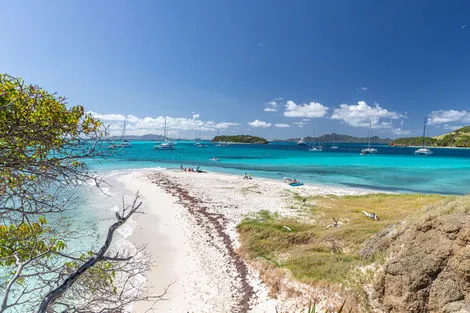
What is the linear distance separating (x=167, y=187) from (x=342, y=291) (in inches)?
1083

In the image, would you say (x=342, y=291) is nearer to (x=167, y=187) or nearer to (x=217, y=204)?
(x=217, y=204)

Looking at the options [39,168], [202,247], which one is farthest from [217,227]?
[39,168]

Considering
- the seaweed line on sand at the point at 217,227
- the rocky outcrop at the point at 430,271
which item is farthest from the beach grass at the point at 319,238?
the rocky outcrop at the point at 430,271

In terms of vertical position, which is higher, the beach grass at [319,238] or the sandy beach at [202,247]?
the beach grass at [319,238]

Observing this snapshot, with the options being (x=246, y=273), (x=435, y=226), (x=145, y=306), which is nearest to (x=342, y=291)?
(x=435, y=226)

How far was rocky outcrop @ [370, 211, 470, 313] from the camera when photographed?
6168 mm

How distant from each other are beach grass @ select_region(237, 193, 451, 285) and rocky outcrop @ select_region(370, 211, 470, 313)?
3.35 ft

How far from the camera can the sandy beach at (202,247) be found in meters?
9.52

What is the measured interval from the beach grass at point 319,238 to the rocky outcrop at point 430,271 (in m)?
1.02

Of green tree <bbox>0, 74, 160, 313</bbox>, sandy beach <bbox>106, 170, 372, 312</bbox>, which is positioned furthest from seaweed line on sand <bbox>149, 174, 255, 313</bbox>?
Result: green tree <bbox>0, 74, 160, 313</bbox>

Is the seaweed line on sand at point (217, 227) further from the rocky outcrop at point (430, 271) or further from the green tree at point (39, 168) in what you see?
the green tree at point (39, 168)

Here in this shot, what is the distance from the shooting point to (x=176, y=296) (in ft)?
32.5

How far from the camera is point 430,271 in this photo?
664 centimetres

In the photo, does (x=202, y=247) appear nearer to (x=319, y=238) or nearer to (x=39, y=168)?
(x=319, y=238)
